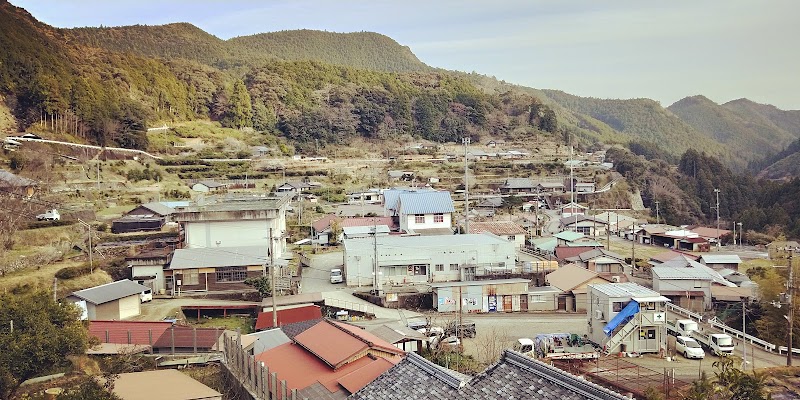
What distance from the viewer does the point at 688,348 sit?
13.6m

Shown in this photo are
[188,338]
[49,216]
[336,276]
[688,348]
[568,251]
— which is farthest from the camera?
[568,251]

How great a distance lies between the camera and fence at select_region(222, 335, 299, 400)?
695cm

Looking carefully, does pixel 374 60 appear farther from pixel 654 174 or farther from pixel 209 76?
pixel 654 174

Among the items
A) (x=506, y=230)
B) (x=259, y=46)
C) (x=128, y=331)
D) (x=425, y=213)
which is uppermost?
(x=259, y=46)

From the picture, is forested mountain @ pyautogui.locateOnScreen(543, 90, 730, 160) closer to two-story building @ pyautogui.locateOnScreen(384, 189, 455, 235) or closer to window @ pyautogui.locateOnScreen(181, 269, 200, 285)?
two-story building @ pyautogui.locateOnScreen(384, 189, 455, 235)

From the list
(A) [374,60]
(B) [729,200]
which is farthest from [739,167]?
(A) [374,60]

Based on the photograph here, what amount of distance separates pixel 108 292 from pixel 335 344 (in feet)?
31.0

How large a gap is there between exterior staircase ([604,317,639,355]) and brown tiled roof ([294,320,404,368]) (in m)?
6.85

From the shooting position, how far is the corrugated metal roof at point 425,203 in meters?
25.3

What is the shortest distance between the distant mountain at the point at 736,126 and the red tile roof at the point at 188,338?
118 meters

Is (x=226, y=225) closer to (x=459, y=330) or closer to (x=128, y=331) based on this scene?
(x=128, y=331)

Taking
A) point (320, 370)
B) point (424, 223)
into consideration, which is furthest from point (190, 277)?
point (320, 370)

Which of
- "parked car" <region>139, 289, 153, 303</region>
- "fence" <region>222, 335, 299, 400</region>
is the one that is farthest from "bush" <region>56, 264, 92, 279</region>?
"fence" <region>222, 335, 299, 400</region>

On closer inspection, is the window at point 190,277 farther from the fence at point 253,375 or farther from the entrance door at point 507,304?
the entrance door at point 507,304
